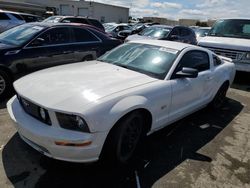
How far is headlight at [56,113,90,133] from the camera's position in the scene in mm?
2652

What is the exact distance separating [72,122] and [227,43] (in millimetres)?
6828

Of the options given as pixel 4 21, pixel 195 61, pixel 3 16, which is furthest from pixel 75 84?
pixel 3 16

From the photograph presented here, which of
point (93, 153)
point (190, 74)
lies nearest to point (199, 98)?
point (190, 74)

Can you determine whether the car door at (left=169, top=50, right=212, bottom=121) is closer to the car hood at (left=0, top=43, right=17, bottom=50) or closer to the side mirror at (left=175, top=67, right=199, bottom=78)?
the side mirror at (left=175, top=67, right=199, bottom=78)

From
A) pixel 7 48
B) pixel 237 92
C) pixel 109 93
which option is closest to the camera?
pixel 109 93

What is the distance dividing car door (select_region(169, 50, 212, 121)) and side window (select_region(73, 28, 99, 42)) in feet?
10.3

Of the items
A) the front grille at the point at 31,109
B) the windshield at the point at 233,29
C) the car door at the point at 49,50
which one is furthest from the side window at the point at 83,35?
the windshield at the point at 233,29

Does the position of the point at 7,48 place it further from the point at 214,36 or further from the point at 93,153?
the point at 214,36

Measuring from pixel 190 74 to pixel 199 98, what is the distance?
2.94ft

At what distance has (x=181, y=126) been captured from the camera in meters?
4.57

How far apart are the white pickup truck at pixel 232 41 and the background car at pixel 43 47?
367cm

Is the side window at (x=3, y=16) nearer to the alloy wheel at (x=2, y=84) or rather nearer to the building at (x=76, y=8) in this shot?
the alloy wheel at (x=2, y=84)

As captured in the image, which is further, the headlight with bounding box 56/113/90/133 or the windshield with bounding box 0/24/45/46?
the windshield with bounding box 0/24/45/46

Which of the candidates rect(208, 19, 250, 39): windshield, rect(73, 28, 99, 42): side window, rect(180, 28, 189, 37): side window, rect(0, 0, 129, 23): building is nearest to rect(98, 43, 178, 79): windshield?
rect(73, 28, 99, 42): side window
